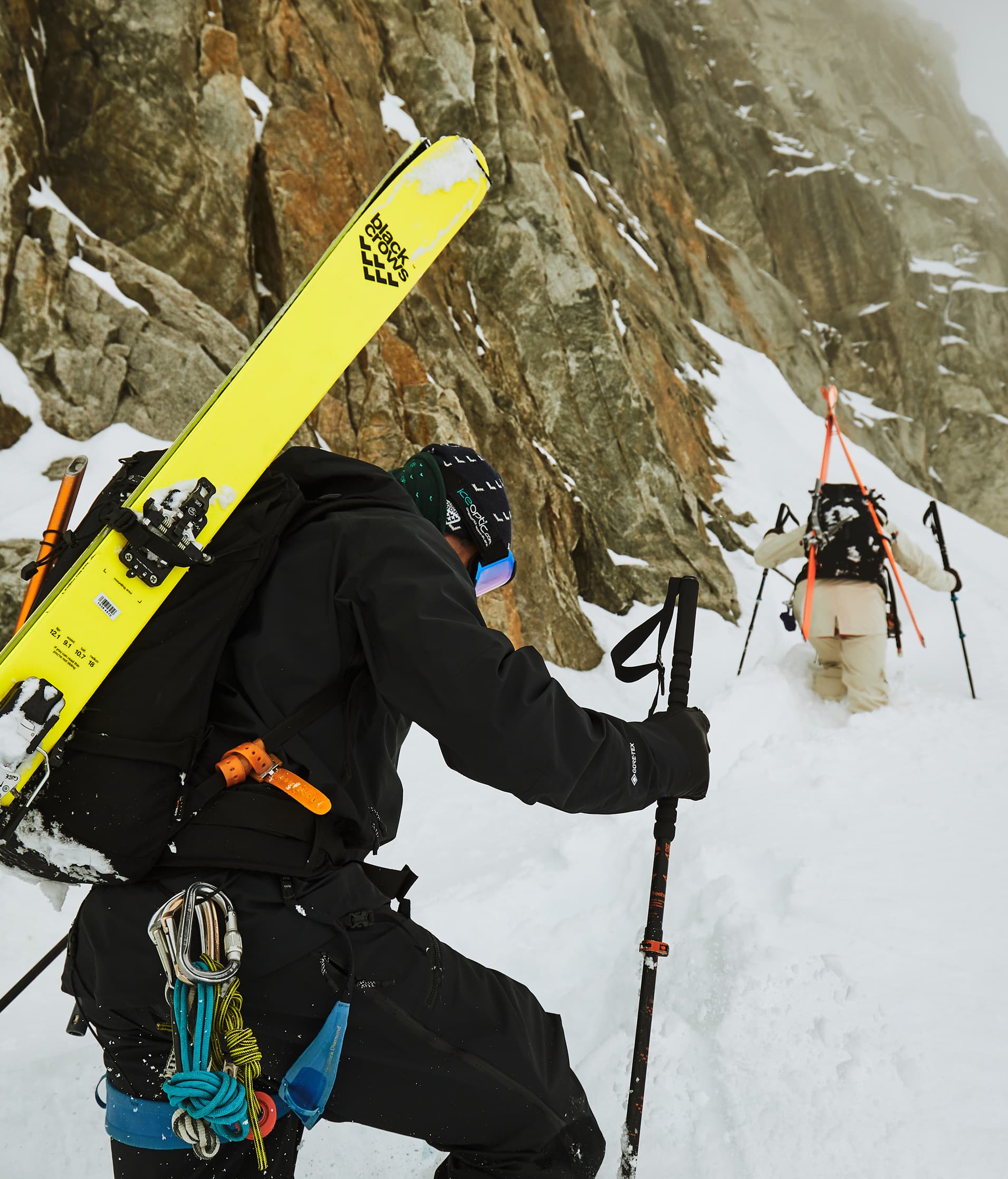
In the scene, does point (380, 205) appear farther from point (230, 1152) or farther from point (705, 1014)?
point (705, 1014)

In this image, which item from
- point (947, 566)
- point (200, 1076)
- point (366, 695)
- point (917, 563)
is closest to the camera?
point (200, 1076)

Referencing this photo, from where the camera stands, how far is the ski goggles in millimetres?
2311

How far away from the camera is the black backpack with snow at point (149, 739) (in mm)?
1470

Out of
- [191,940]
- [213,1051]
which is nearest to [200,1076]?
[213,1051]

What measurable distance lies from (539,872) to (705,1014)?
5.06ft

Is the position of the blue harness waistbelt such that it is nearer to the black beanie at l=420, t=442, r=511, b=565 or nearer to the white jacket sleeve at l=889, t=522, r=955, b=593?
the black beanie at l=420, t=442, r=511, b=565

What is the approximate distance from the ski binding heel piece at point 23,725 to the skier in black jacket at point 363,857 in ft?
0.95

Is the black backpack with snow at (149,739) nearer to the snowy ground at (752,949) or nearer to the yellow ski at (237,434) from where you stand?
the yellow ski at (237,434)

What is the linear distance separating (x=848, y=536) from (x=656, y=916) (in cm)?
520

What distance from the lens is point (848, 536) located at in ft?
21.6

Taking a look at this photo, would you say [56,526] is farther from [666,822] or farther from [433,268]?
[433,268]

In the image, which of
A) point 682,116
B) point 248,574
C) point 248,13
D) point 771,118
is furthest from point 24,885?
point 771,118

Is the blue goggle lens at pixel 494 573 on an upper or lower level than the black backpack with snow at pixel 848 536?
lower

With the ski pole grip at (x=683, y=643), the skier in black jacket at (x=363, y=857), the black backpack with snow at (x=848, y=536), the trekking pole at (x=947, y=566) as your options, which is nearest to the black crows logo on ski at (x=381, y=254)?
the skier in black jacket at (x=363, y=857)
